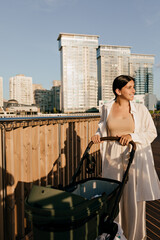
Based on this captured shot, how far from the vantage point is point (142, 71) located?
12169 cm

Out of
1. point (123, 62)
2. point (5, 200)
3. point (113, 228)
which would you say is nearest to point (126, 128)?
point (113, 228)

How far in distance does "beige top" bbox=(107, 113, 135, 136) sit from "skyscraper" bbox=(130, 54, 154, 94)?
401ft

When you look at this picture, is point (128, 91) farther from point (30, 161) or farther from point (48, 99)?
point (48, 99)

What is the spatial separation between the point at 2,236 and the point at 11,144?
920 mm

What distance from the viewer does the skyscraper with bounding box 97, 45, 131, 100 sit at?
11256cm

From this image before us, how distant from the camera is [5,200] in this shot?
2020 millimetres

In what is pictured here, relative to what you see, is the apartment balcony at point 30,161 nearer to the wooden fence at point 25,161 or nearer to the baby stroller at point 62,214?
the wooden fence at point 25,161

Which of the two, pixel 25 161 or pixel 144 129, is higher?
pixel 144 129

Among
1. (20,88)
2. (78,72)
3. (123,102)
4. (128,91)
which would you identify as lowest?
(123,102)

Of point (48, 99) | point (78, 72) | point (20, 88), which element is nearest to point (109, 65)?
point (78, 72)

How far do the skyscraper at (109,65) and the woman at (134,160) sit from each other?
11013 centimetres

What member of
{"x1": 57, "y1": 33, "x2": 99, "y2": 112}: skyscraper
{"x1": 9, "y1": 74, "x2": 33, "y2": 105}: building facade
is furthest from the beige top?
{"x1": 9, "y1": 74, "x2": 33, "y2": 105}: building facade

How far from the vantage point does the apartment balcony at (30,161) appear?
6.55ft

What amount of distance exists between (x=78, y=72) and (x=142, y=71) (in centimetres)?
4505
